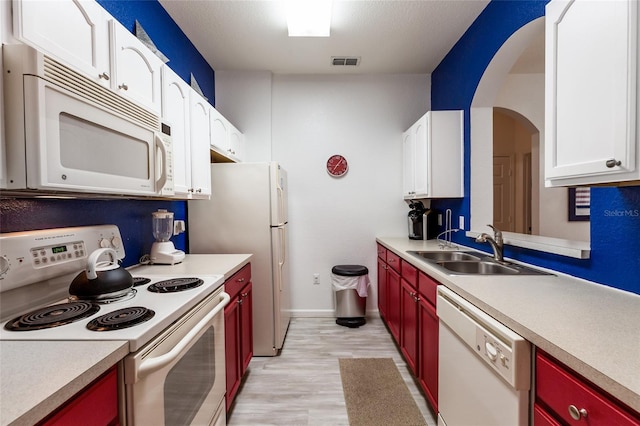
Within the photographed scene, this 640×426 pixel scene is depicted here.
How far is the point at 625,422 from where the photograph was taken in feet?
2.01

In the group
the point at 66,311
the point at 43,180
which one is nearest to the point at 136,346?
the point at 66,311

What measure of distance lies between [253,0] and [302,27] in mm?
416

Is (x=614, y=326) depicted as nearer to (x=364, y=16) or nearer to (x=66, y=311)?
(x=66, y=311)

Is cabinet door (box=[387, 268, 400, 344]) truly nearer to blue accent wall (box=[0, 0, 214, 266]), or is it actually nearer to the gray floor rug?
the gray floor rug

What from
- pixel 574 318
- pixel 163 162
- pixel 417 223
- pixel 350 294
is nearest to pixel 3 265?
pixel 163 162

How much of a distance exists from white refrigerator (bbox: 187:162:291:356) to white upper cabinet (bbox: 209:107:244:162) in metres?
0.19

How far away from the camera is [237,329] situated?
76.0 inches

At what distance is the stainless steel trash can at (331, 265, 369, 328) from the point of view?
3.07 meters

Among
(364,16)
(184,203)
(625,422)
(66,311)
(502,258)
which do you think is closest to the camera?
(625,422)

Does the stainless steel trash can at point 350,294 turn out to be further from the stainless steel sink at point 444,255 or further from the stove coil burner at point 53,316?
the stove coil burner at point 53,316

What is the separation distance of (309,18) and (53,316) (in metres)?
2.38

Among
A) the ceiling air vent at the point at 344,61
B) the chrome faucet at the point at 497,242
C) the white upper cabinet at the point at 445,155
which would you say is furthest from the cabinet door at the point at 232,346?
the ceiling air vent at the point at 344,61

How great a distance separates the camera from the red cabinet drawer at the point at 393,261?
246cm

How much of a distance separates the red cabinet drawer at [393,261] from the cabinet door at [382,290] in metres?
0.20
